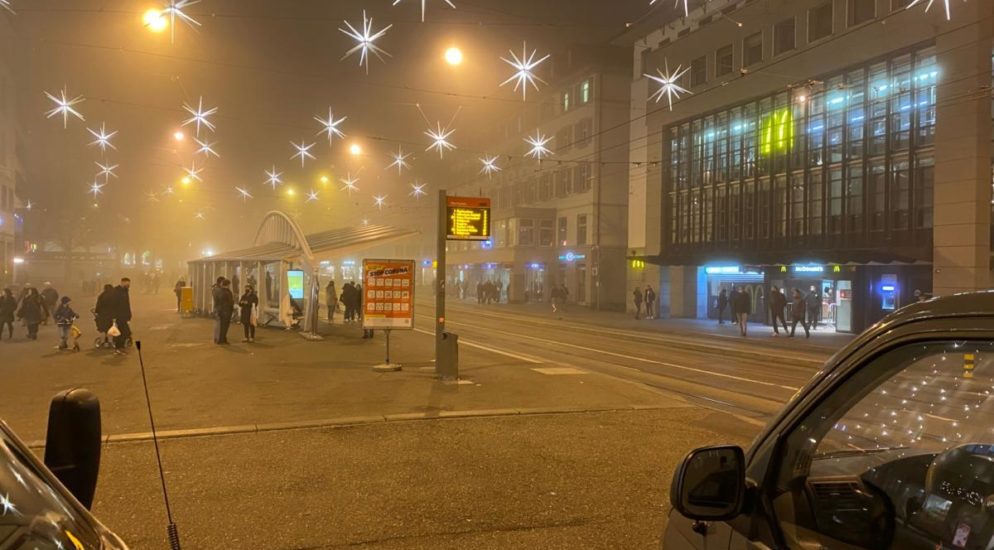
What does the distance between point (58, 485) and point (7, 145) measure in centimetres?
5259

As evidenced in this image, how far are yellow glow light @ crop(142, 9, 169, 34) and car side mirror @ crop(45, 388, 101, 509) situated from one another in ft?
48.8

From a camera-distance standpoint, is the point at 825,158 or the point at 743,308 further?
the point at 825,158

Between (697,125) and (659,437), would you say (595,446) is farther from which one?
(697,125)

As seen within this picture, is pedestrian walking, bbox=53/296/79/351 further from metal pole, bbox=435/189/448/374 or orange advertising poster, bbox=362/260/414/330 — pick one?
metal pole, bbox=435/189/448/374

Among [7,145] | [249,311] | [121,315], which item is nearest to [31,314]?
[121,315]

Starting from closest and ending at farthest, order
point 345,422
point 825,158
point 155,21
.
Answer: point 345,422 < point 155,21 < point 825,158

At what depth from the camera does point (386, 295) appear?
12.4 meters

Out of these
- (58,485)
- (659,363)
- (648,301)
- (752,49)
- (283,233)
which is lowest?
(659,363)

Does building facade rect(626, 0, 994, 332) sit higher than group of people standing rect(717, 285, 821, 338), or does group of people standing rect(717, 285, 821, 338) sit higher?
building facade rect(626, 0, 994, 332)

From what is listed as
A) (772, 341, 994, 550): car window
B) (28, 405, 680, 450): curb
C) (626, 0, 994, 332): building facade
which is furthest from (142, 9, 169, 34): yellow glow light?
(626, 0, 994, 332): building facade

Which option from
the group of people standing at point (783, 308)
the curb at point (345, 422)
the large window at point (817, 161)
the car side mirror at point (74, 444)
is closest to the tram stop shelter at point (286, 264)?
the curb at point (345, 422)

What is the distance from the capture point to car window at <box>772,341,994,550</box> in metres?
1.71

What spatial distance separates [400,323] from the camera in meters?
12.4

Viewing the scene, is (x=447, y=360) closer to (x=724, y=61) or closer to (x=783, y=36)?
(x=783, y=36)
